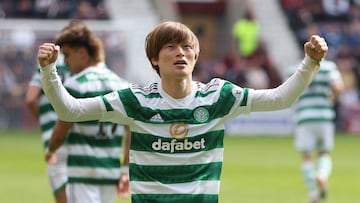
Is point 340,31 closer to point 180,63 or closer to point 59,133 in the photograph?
point 59,133

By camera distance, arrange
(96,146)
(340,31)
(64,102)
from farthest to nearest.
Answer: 1. (340,31)
2. (96,146)
3. (64,102)

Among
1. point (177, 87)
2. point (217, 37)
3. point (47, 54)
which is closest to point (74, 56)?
point (177, 87)

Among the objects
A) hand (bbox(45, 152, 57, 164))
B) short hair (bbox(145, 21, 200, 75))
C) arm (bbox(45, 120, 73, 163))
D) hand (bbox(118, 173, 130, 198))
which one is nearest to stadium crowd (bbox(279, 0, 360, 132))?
hand (bbox(45, 152, 57, 164))

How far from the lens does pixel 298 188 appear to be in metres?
19.0

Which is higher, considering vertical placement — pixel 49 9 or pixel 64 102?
pixel 49 9

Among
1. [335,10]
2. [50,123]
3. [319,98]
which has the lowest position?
[50,123]

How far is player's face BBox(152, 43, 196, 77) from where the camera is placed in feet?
24.4

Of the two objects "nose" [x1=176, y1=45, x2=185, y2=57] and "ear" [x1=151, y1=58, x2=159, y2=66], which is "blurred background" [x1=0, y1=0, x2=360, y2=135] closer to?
"ear" [x1=151, y1=58, x2=159, y2=66]

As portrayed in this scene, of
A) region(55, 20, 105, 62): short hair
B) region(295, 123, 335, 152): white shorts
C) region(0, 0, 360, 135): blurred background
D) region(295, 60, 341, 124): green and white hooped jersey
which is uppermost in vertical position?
region(0, 0, 360, 135): blurred background

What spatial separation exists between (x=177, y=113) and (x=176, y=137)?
151mm

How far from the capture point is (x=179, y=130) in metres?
7.57

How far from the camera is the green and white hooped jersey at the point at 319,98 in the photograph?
53.9ft

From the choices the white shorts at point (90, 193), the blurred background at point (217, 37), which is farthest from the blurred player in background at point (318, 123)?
the blurred background at point (217, 37)

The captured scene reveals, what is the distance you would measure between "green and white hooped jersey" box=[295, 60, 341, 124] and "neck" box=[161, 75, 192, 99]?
8724mm
